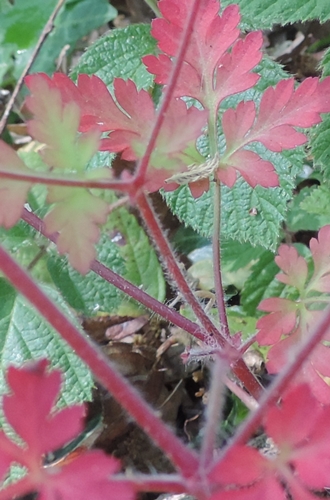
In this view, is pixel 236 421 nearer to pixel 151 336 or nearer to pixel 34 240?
pixel 151 336

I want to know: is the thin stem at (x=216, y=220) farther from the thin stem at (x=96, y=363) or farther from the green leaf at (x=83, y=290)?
the green leaf at (x=83, y=290)

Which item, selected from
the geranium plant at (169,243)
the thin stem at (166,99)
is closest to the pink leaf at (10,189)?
the geranium plant at (169,243)

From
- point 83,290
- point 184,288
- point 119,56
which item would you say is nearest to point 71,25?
point 119,56

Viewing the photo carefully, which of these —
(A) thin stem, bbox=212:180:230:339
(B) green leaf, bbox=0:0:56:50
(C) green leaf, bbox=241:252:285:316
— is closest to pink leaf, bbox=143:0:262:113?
(A) thin stem, bbox=212:180:230:339

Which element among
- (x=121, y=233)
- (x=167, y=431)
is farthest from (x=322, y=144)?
(x=167, y=431)

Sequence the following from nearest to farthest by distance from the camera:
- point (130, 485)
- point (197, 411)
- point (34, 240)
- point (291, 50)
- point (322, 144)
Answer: point (130, 485), point (322, 144), point (34, 240), point (197, 411), point (291, 50)

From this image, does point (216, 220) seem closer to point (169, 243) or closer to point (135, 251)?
point (169, 243)
